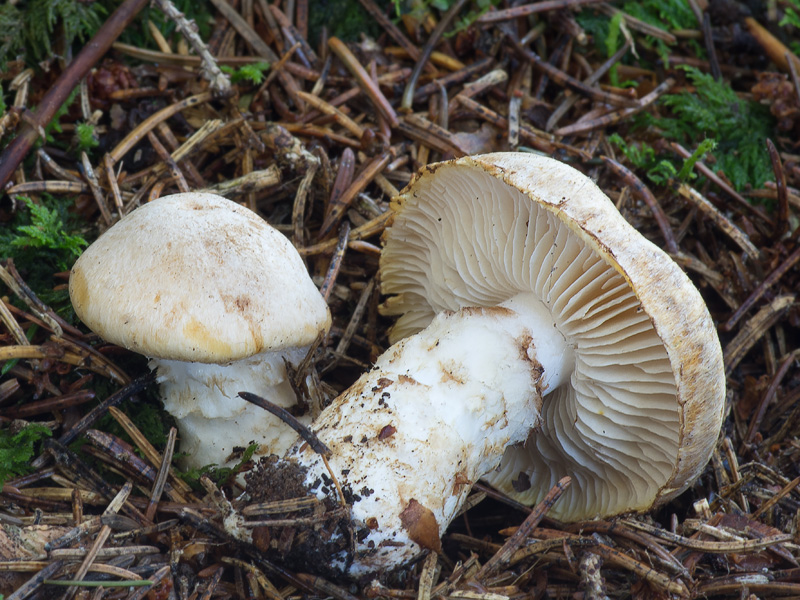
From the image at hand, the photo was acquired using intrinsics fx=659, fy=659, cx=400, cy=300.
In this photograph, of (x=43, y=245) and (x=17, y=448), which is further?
(x=43, y=245)

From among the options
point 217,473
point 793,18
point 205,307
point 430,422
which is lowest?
point 217,473

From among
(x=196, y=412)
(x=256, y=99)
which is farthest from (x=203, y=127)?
(x=196, y=412)

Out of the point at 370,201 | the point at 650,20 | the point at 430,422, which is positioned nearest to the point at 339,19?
the point at 370,201

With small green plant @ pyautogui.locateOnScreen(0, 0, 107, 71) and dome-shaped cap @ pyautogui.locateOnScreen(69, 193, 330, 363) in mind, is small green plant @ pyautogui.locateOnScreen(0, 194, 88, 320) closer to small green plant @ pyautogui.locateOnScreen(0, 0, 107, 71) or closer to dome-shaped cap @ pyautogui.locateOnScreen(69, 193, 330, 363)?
dome-shaped cap @ pyautogui.locateOnScreen(69, 193, 330, 363)

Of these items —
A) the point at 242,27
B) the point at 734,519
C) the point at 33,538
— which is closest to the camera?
the point at 33,538

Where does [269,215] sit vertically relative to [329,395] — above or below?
above

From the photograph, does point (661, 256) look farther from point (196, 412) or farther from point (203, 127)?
point (203, 127)

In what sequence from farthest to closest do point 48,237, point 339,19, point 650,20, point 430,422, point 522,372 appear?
point 650,20, point 339,19, point 48,237, point 522,372, point 430,422

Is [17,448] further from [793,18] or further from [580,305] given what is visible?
[793,18]

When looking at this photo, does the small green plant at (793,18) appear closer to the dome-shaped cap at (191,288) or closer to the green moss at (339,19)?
the green moss at (339,19)
